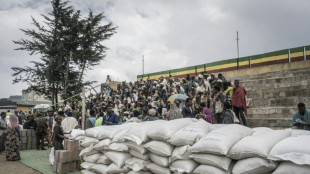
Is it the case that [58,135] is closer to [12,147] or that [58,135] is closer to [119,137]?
[12,147]

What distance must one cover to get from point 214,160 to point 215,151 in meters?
0.11

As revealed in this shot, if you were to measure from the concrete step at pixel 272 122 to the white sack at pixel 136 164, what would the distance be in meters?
5.06

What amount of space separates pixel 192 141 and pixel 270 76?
349 inches

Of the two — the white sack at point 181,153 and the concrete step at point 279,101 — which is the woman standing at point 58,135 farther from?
the concrete step at point 279,101

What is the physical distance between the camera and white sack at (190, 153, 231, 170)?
272cm

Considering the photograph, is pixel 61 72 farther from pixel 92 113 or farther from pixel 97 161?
pixel 97 161

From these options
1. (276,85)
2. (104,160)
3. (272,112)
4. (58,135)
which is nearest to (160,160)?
(104,160)

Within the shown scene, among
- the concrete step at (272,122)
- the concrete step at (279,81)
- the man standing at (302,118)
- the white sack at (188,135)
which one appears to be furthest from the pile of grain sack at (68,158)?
the concrete step at (279,81)

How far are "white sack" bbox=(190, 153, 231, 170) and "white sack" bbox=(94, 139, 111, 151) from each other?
1.82m

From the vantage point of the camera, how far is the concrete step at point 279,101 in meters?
7.88

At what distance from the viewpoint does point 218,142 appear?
2.78m

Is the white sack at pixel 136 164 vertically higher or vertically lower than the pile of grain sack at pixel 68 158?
higher

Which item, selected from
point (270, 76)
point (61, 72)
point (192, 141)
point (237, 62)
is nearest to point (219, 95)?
point (192, 141)

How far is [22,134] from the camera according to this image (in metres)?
9.99
